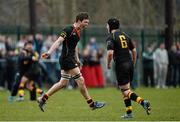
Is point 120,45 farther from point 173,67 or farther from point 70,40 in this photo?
point 173,67

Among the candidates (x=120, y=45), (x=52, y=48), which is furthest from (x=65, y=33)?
(x=120, y=45)

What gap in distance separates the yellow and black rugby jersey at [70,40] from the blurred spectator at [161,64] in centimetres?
1542

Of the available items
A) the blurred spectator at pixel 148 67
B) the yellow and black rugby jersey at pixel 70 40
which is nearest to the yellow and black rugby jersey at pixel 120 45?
the yellow and black rugby jersey at pixel 70 40

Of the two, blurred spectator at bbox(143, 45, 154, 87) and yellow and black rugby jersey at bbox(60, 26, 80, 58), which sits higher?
yellow and black rugby jersey at bbox(60, 26, 80, 58)

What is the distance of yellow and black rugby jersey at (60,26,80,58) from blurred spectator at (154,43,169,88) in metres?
15.4

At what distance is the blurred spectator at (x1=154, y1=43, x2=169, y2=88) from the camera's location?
1321 inches

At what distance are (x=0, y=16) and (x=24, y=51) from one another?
84.1ft

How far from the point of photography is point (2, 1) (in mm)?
47969

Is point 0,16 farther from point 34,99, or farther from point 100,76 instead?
point 34,99

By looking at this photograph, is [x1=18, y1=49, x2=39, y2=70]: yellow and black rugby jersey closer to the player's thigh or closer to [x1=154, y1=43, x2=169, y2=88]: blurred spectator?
the player's thigh

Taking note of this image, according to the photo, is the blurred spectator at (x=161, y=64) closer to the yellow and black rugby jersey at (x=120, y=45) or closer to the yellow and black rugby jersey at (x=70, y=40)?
the yellow and black rugby jersey at (x=70, y=40)

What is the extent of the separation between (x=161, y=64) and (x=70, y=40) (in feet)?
52.1

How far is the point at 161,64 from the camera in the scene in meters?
33.7

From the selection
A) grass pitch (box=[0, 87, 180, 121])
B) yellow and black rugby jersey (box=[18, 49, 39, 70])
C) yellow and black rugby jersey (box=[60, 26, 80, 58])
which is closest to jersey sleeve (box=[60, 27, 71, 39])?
yellow and black rugby jersey (box=[60, 26, 80, 58])
